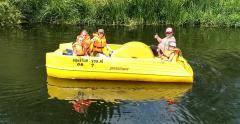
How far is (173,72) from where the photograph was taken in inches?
507

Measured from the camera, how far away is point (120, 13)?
76.9 feet

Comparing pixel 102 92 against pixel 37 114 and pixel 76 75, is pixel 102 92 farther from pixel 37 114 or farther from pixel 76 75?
pixel 37 114

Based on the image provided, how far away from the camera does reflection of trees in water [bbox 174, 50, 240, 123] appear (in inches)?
422

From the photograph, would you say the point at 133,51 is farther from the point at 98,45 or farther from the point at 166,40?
the point at 98,45

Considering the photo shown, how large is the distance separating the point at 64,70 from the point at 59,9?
34.9ft

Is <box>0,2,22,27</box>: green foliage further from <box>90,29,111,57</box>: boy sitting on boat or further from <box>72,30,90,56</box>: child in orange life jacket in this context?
<box>72,30,90,56</box>: child in orange life jacket

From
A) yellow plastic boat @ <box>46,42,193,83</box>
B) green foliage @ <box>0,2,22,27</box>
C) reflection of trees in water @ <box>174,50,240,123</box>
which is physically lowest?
reflection of trees in water @ <box>174,50,240,123</box>

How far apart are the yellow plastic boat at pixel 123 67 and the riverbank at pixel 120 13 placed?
10332 millimetres

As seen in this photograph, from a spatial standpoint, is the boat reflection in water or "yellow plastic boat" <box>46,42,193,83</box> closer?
the boat reflection in water

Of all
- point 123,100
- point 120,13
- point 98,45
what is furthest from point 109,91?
point 120,13

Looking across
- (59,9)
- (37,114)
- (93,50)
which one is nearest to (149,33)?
(59,9)

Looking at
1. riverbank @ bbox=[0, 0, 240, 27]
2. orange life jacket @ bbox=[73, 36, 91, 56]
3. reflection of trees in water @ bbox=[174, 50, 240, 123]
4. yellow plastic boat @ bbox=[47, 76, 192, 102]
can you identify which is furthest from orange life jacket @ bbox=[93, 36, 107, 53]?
riverbank @ bbox=[0, 0, 240, 27]

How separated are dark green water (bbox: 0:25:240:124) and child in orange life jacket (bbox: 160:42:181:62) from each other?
0.92m

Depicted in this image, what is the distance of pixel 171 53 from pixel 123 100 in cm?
227
